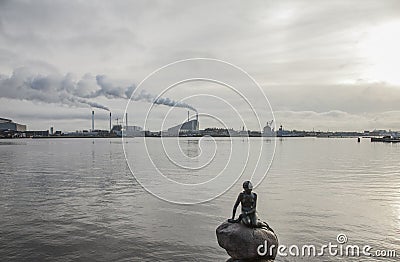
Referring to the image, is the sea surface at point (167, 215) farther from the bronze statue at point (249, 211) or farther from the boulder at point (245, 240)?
the bronze statue at point (249, 211)

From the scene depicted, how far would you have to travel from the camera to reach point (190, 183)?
44375 mm

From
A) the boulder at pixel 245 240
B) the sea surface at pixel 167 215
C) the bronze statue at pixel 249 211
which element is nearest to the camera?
the boulder at pixel 245 240

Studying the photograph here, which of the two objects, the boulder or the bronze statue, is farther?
the bronze statue

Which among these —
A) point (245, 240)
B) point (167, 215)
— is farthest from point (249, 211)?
point (167, 215)

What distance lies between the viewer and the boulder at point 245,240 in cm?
1511

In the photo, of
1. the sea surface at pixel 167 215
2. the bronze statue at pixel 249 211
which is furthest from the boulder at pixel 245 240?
the sea surface at pixel 167 215

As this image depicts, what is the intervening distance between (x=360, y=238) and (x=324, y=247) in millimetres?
3178

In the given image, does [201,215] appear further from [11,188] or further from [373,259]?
[11,188]

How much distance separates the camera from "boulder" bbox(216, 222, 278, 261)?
15.1 m

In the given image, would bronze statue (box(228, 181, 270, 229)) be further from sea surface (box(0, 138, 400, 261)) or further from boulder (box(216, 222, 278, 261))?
sea surface (box(0, 138, 400, 261))

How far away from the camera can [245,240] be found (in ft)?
49.7

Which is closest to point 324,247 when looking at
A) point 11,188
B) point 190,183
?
point 190,183

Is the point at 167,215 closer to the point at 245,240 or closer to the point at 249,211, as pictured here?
the point at 249,211

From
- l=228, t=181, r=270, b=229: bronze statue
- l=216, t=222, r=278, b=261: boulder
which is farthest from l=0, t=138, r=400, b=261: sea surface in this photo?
l=228, t=181, r=270, b=229: bronze statue
